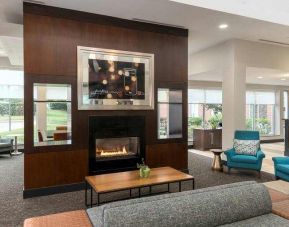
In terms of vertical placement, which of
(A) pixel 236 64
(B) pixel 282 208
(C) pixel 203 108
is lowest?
(B) pixel 282 208

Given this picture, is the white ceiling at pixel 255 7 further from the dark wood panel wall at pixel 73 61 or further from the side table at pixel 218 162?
the side table at pixel 218 162

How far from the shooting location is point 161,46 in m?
5.03

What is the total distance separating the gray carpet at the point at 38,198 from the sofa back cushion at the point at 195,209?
1.77 m

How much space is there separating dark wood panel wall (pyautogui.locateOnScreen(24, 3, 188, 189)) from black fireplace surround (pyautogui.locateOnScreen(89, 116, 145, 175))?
12 centimetres

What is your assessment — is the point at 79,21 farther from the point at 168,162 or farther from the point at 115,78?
the point at 168,162

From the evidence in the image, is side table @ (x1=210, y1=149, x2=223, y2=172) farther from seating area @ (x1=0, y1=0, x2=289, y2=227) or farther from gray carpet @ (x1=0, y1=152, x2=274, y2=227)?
gray carpet @ (x1=0, y1=152, x2=274, y2=227)

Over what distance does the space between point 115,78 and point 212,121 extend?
5856 millimetres

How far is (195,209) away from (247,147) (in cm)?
431

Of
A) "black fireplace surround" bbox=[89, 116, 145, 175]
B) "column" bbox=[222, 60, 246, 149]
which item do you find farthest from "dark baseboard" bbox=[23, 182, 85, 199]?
"column" bbox=[222, 60, 246, 149]

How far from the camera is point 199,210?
65.8 inches

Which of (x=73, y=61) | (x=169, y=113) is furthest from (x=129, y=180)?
(x=73, y=61)

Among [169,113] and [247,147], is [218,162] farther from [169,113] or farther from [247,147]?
[169,113]

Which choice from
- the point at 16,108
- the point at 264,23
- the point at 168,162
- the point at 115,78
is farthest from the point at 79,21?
the point at 16,108

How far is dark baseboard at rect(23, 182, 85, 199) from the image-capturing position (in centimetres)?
395
